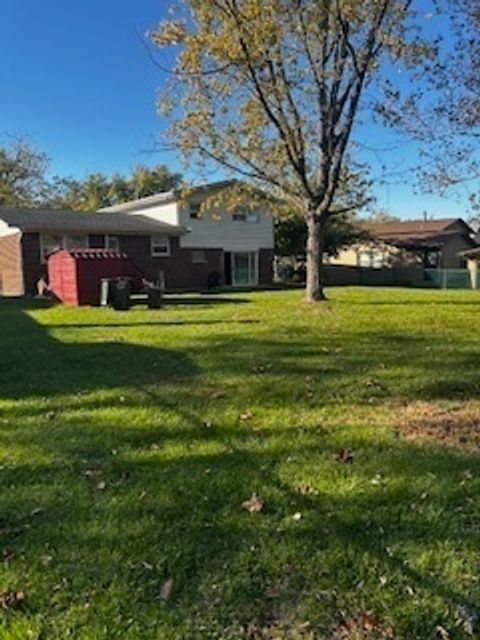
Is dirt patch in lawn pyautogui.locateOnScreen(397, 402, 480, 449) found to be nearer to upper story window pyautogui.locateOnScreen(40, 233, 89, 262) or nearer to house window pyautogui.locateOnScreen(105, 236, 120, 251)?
upper story window pyautogui.locateOnScreen(40, 233, 89, 262)

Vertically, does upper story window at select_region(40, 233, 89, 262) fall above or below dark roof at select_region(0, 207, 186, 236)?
below

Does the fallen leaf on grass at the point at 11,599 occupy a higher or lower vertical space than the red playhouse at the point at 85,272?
lower

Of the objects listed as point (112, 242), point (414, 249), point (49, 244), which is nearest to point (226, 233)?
point (112, 242)

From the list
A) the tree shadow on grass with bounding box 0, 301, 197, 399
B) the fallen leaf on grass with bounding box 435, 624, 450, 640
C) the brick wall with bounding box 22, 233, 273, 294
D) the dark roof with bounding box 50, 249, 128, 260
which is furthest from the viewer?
the brick wall with bounding box 22, 233, 273, 294

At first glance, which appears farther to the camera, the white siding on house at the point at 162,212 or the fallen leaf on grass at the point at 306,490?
the white siding on house at the point at 162,212

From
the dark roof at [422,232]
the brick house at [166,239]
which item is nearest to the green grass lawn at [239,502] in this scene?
the brick house at [166,239]

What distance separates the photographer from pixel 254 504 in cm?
355

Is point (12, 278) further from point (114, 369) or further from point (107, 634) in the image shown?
point (107, 634)

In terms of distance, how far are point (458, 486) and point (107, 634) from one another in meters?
2.31

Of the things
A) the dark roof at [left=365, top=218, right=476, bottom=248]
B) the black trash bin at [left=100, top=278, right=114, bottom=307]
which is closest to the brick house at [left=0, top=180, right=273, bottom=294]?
the black trash bin at [left=100, top=278, right=114, bottom=307]

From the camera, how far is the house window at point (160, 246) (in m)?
27.8

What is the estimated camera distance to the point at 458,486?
3.73m

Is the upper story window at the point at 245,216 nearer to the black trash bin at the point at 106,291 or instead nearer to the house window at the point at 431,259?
the black trash bin at the point at 106,291

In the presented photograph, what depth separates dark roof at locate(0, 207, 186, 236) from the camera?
77.9 feet
